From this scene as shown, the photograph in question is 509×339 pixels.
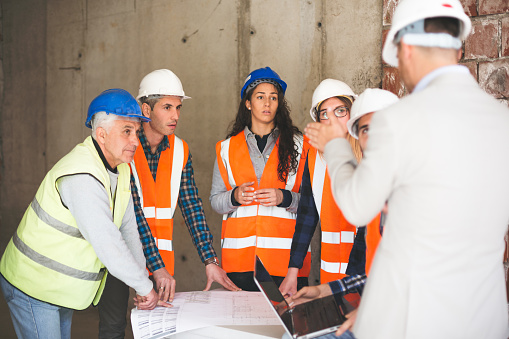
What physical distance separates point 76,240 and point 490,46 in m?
2.73

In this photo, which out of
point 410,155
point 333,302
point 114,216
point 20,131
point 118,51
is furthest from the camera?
point 20,131

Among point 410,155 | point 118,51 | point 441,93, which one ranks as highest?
point 118,51

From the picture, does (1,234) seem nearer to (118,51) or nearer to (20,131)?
(20,131)

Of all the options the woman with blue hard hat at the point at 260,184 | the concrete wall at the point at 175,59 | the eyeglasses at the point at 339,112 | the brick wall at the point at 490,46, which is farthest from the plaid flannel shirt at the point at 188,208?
the brick wall at the point at 490,46

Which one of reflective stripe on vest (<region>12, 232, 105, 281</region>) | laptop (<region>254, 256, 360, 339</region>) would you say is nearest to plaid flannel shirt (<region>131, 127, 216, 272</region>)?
reflective stripe on vest (<region>12, 232, 105, 281</region>)

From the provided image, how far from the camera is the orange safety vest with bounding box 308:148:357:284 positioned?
2736mm

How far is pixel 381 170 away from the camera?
1245mm

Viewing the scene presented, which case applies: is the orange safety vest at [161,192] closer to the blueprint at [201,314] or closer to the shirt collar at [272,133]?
the shirt collar at [272,133]

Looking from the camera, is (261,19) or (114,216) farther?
(261,19)

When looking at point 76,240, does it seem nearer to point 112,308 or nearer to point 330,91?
point 112,308

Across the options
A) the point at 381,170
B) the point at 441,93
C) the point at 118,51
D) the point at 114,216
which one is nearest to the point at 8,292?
the point at 114,216

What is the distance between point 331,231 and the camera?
2.76 metres

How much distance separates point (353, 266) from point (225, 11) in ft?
9.56

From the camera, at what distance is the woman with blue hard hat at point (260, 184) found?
3047mm
